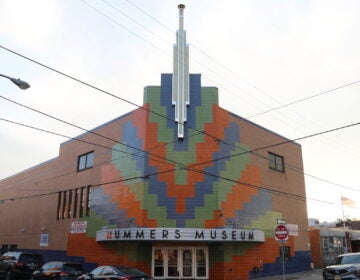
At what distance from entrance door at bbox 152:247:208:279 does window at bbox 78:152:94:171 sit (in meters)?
10.4

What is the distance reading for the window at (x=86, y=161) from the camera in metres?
31.3

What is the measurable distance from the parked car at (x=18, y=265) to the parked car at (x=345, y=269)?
55.7ft

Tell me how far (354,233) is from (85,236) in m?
30.2

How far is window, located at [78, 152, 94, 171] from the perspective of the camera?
31256 millimetres

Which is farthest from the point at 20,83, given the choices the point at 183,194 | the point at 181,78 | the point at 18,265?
the point at 18,265

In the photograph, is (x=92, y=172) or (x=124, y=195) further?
(x=92, y=172)

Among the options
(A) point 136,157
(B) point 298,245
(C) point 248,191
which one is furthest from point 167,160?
(B) point 298,245

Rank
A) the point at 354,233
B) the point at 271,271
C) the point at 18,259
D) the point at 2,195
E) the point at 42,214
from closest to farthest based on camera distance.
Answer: the point at 18,259, the point at 271,271, the point at 42,214, the point at 354,233, the point at 2,195

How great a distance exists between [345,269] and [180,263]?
969 cm

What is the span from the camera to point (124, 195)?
84.8 feet

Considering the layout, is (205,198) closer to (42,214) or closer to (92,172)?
(92,172)

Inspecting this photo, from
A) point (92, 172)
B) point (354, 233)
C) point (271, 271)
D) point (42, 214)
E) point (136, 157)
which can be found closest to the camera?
point (136, 157)

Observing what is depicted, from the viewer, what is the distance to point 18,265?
23.7 metres

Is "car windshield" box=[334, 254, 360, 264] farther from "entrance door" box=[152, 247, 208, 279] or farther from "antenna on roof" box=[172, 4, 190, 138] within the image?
"antenna on roof" box=[172, 4, 190, 138]
